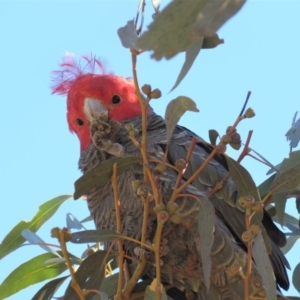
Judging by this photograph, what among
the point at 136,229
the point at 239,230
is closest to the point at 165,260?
the point at 136,229

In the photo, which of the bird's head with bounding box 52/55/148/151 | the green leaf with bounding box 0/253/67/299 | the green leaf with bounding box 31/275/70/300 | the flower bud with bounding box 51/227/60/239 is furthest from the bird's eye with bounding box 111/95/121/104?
the flower bud with bounding box 51/227/60/239

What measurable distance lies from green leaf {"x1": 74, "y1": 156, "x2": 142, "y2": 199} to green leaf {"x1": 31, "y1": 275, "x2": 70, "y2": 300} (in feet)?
1.39

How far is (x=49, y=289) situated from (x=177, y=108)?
85cm

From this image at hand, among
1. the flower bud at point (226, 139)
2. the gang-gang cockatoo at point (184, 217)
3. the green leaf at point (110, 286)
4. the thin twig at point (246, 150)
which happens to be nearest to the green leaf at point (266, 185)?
the gang-gang cockatoo at point (184, 217)

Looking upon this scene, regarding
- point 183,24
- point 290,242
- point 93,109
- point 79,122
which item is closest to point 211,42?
point 183,24

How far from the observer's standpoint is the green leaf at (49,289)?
1.98 metres

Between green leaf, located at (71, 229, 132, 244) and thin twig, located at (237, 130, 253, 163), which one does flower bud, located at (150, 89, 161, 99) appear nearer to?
thin twig, located at (237, 130, 253, 163)

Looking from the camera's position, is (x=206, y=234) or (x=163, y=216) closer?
(x=163, y=216)

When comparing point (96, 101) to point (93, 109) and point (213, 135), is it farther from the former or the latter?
point (213, 135)

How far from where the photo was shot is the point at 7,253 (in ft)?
7.04

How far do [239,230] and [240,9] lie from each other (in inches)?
62.3

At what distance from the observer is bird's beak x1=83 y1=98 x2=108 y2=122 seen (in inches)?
108

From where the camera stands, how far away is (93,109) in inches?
109

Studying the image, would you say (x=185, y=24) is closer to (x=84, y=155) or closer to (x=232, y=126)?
(x=232, y=126)
